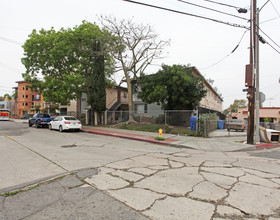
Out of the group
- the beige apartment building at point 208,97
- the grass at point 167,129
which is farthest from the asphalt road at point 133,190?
the beige apartment building at point 208,97

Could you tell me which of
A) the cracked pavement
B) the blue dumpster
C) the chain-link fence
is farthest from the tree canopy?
the cracked pavement

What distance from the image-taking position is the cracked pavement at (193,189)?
2.84 meters

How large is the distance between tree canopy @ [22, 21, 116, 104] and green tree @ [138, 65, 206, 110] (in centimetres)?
623

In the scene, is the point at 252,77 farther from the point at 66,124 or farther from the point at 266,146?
the point at 66,124

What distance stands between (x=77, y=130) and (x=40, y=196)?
14.1 m

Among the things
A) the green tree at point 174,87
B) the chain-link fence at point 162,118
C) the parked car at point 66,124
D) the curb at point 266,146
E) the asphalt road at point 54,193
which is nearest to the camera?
the asphalt road at point 54,193

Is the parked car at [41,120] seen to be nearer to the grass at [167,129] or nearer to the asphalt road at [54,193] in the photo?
the grass at [167,129]

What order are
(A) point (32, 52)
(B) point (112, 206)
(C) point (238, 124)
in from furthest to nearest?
(C) point (238, 124), (A) point (32, 52), (B) point (112, 206)

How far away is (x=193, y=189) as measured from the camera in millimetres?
3676

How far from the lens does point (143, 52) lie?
19.4m

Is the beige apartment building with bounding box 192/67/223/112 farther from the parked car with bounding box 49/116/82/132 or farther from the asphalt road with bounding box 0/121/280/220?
the asphalt road with bounding box 0/121/280/220

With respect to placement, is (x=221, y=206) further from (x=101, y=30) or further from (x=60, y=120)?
(x=101, y=30)

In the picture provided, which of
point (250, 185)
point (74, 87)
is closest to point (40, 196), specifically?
point (250, 185)

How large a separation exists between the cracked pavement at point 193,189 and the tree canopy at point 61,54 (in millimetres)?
14722
